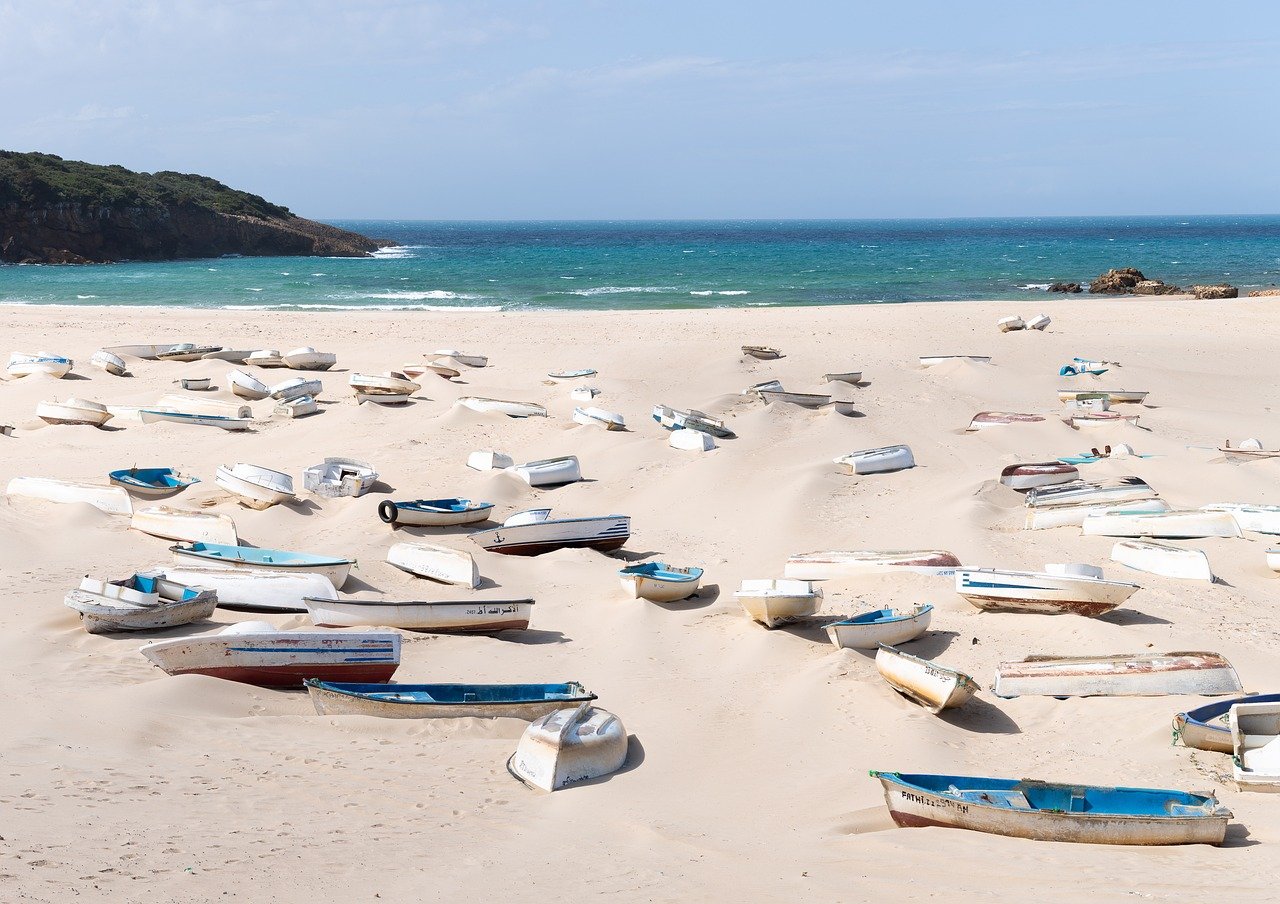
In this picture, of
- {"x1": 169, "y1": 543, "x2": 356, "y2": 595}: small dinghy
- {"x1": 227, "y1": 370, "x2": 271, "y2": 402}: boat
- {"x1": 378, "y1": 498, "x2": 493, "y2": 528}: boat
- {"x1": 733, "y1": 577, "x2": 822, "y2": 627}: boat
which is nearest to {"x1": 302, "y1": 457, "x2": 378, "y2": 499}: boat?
{"x1": 378, "y1": 498, "x2": 493, "y2": 528}: boat

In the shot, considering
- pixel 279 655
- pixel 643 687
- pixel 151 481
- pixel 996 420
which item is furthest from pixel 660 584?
pixel 996 420

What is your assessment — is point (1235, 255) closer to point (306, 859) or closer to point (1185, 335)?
point (1185, 335)

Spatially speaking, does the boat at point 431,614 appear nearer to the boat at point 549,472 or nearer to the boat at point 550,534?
the boat at point 550,534

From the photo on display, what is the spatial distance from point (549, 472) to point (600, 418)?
285 centimetres

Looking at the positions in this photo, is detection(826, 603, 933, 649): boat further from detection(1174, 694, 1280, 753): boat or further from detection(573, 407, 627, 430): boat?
detection(573, 407, 627, 430): boat

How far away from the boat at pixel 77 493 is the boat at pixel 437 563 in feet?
12.5

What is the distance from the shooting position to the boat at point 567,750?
756cm

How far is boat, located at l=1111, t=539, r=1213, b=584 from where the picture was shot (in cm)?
1189

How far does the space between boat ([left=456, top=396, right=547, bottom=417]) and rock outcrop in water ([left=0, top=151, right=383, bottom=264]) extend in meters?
55.6

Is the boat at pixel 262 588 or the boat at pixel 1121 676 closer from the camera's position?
the boat at pixel 1121 676

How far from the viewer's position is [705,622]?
1131cm

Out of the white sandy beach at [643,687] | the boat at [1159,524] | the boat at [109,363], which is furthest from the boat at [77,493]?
the boat at [1159,524]

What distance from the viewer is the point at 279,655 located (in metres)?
9.27

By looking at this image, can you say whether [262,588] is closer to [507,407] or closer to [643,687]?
[643,687]
